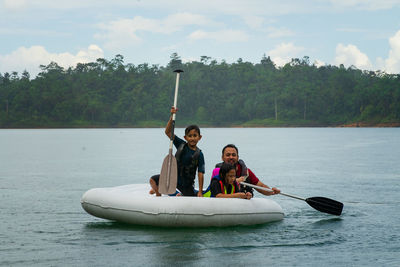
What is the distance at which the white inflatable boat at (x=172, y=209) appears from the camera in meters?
8.05

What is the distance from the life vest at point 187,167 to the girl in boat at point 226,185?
32 centimetres

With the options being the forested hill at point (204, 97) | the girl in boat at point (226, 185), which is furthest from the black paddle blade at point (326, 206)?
the forested hill at point (204, 97)

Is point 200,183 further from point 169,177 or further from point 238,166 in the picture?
point 238,166

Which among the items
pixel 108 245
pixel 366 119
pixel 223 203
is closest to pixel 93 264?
pixel 108 245

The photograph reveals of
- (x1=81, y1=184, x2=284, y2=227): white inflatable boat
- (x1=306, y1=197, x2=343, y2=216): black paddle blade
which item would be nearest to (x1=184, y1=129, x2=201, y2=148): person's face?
(x1=81, y1=184, x2=284, y2=227): white inflatable boat

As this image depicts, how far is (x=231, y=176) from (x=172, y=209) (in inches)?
37.7

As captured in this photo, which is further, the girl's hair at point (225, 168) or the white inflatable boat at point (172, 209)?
the girl's hair at point (225, 168)

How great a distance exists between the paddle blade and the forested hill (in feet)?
323

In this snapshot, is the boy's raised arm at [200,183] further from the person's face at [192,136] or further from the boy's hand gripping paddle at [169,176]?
the person's face at [192,136]

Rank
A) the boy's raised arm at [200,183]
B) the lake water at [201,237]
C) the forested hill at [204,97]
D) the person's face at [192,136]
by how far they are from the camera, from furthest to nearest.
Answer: the forested hill at [204,97] < the boy's raised arm at [200,183] < the person's face at [192,136] < the lake water at [201,237]

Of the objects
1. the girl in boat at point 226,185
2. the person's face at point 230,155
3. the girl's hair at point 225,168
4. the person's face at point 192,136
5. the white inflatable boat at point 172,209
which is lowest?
the white inflatable boat at point 172,209

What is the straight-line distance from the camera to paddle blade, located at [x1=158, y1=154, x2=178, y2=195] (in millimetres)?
8125

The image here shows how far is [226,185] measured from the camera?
8.42 m

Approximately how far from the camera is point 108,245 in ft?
24.3
